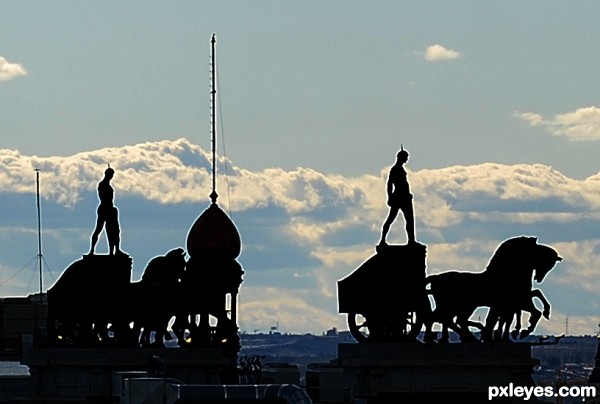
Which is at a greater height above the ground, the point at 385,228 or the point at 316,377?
the point at 385,228

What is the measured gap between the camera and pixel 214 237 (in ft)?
249

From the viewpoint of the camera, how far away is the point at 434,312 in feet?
206

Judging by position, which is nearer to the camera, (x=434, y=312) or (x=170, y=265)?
(x=434, y=312)

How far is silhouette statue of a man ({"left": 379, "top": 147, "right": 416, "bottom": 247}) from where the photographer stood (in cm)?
6356

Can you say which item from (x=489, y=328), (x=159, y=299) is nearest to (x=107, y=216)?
(x=159, y=299)

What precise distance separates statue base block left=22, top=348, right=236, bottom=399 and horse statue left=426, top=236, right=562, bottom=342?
7972mm

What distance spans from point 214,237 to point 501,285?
1515 cm

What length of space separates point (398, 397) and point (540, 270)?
4.52 metres

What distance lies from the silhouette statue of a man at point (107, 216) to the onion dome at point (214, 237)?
19.5 ft

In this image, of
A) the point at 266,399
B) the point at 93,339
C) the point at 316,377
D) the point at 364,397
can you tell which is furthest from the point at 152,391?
the point at 93,339

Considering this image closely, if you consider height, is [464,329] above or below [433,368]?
above

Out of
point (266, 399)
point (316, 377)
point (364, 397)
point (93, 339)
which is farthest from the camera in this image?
point (93, 339)

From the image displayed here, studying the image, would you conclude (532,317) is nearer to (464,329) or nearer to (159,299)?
(464,329)

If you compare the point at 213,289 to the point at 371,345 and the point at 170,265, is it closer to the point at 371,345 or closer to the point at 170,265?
the point at 170,265
